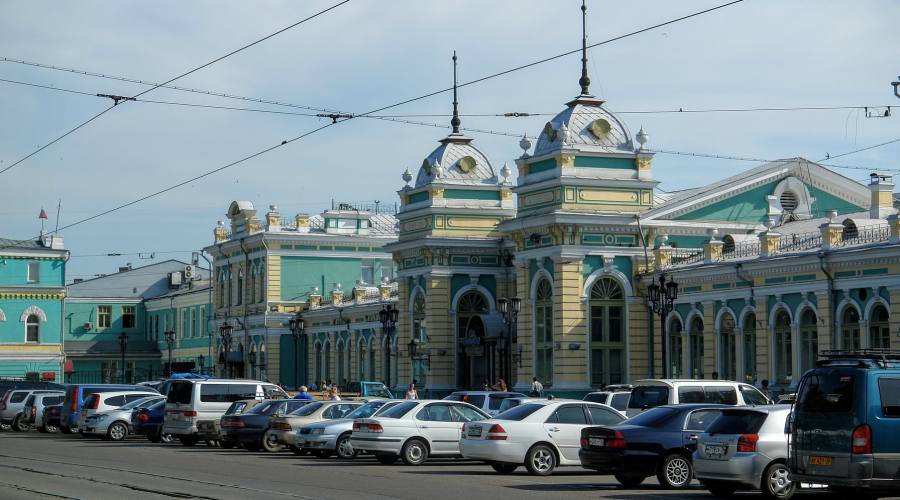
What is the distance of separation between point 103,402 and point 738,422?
25.8 meters

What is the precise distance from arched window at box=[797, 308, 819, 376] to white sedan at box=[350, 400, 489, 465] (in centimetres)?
1554

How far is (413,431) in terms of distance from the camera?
1163 inches

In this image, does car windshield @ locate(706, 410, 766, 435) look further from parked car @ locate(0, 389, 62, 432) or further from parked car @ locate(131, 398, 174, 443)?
parked car @ locate(0, 389, 62, 432)

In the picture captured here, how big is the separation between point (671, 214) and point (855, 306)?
1226 centimetres

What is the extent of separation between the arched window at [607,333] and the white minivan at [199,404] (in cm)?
1573

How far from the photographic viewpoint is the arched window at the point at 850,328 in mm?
41028

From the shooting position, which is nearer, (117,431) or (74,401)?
(117,431)

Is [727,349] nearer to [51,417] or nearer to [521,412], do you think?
[521,412]

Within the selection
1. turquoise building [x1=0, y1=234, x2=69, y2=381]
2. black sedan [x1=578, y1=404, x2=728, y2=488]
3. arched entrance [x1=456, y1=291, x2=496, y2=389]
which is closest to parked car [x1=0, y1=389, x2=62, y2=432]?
arched entrance [x1=456, y1=291, x2=496, y2=389]

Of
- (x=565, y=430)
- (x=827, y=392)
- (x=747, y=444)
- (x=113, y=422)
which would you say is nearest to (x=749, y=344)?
(x=113, y=422)

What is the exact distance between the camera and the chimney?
45.5 metres

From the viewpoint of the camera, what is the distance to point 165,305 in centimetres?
9750

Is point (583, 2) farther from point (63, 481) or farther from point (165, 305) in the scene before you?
point (165, 305)

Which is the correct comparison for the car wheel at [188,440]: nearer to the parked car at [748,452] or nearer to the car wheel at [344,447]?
the car wheel at [344,447]
